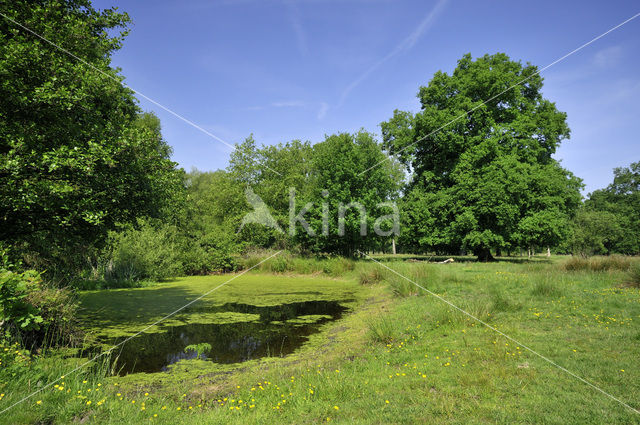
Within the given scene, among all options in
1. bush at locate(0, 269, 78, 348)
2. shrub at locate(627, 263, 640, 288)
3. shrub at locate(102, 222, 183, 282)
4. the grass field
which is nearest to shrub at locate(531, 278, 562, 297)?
the grass field

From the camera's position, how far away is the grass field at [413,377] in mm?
4043

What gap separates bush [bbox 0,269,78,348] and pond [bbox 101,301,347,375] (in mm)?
1072

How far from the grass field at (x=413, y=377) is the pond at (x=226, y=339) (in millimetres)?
496

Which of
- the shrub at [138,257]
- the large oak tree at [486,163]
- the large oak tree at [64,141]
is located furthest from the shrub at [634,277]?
the shrub at [138,257]

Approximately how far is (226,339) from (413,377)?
501 centimetres

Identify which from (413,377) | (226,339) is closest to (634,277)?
(413,377)

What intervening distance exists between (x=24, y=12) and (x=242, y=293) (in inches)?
482

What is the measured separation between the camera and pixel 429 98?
27.7 metres

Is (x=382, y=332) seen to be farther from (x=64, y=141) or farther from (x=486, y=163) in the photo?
(x=486, y=163)

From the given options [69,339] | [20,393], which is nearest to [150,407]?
[20,393]

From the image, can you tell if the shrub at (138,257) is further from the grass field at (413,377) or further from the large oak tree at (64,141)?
the large oak tree at (64,141)

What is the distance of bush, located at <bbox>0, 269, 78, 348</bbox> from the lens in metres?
5.04

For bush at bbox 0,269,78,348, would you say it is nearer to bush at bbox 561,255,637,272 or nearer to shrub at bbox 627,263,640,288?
shrub at bbox 627,263,640,288

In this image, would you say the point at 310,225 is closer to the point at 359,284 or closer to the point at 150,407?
the point at 359,284
